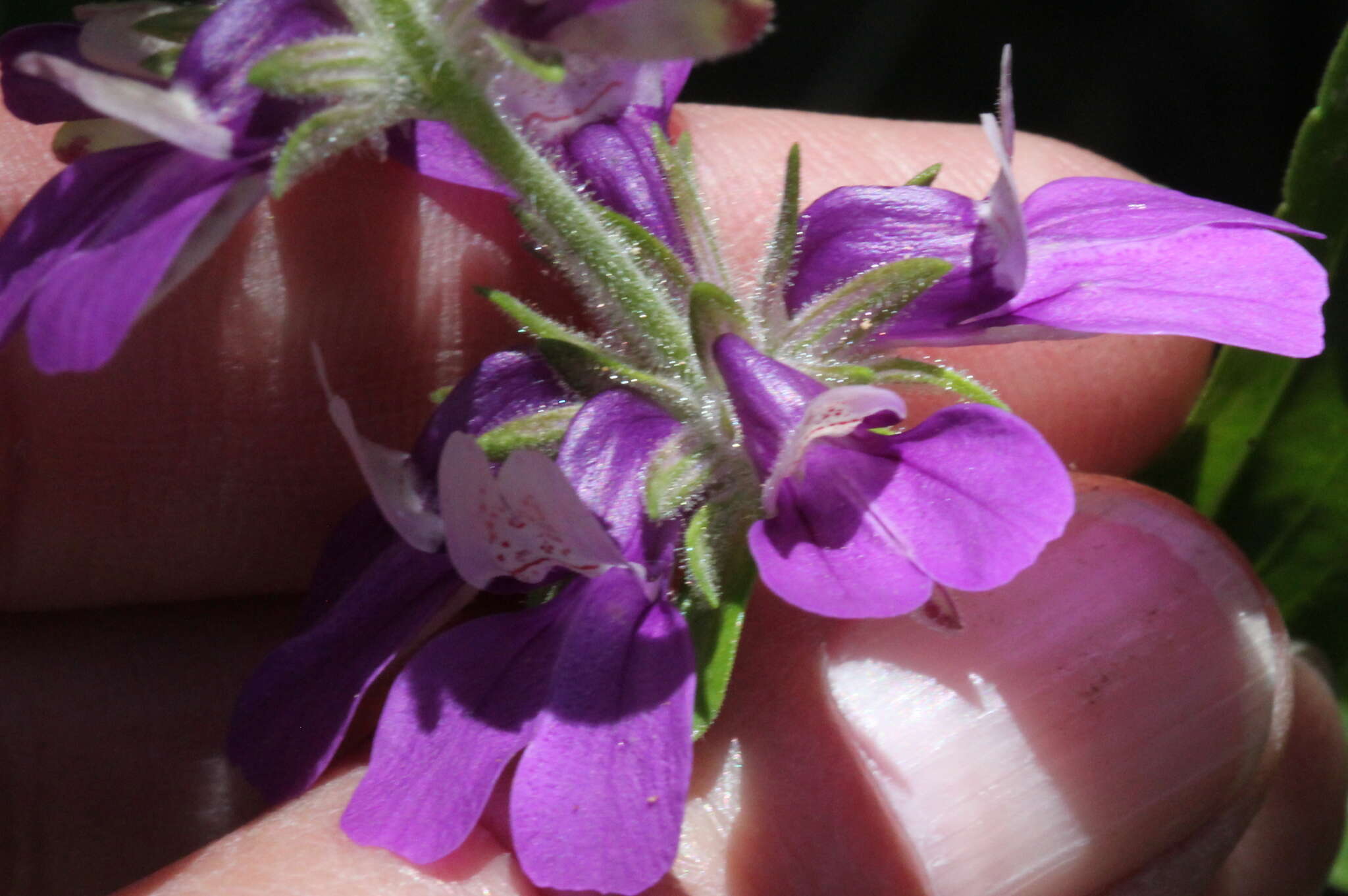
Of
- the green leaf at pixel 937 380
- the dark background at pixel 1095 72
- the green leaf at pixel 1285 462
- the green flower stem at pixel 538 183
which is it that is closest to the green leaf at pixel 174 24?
the green flower stem at pixel 538 183

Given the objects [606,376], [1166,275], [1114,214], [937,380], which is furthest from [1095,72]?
[606,376]

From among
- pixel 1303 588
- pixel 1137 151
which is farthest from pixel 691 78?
pixel 1303 588

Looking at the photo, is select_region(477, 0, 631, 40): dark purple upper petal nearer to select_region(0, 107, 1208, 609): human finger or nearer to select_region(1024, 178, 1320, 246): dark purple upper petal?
select_region(1024, 178, 1320, 246): dark purple upper petal

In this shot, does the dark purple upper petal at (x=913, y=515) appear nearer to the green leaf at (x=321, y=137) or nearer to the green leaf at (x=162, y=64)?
the green leaf at (x=321, y=137)

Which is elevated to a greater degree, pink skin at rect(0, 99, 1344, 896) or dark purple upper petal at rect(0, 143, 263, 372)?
dark purple upper petal at rect(0, 143, 263, 372)

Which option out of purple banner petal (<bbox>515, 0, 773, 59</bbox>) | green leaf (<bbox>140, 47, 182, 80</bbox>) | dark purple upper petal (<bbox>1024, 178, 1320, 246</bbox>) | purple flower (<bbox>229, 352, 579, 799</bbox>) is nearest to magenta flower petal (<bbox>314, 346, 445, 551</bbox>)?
purple flower (<bbox>229, 352, 579, 799</bbox>)

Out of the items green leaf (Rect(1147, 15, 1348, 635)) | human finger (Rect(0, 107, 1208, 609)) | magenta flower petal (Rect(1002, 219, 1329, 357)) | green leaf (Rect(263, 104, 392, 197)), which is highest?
green leaf (Rect(263, 104, 392, 197))

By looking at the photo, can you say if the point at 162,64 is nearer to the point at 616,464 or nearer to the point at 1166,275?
the point at 616,464
